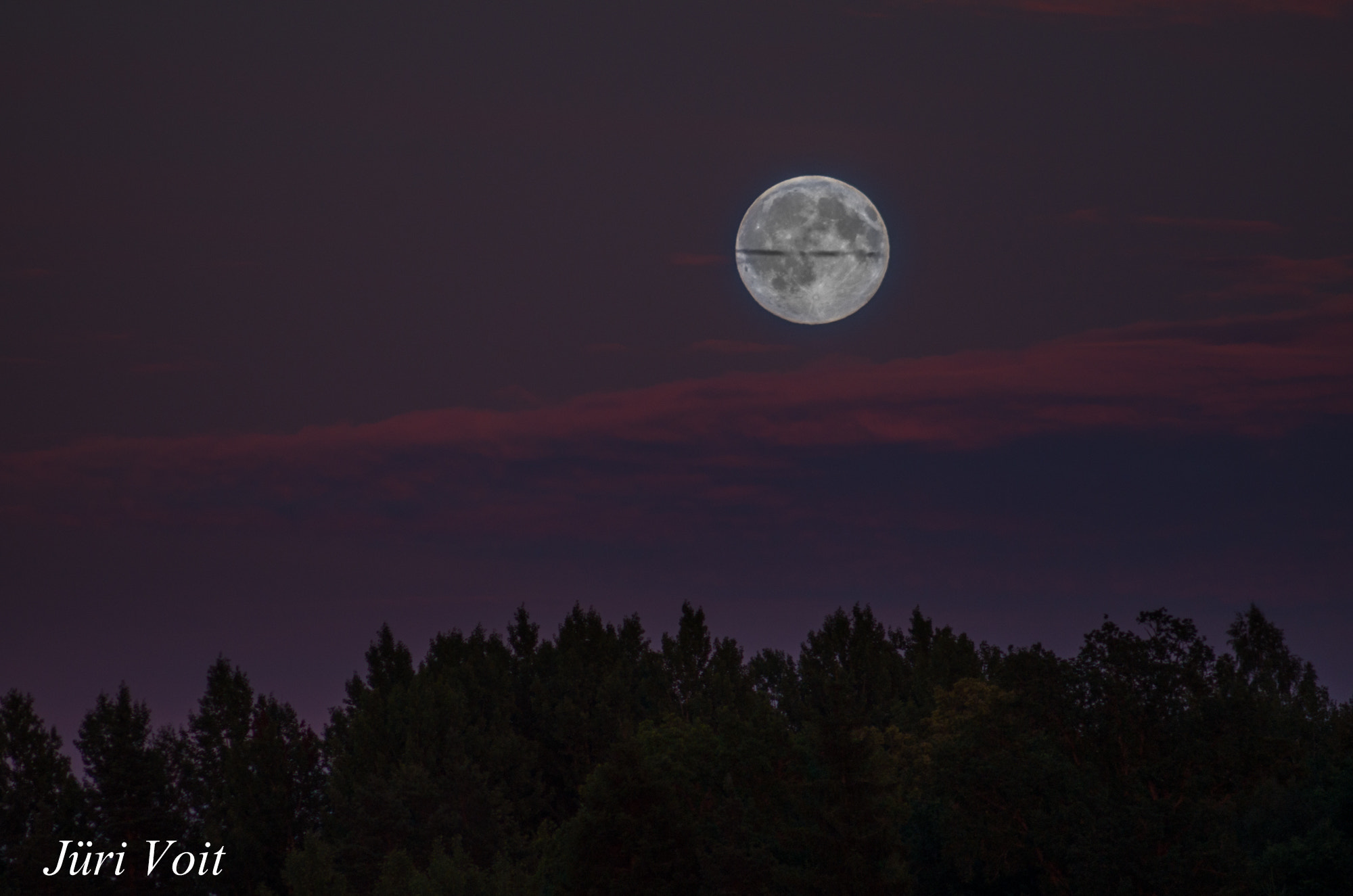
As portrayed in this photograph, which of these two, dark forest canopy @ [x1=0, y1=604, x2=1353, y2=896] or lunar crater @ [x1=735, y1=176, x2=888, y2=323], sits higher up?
lunar crater @ [x1=735, y1=176, x2=888, y2=323]

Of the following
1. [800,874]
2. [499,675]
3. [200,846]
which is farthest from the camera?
[499,675]

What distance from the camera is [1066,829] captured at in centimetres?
6247

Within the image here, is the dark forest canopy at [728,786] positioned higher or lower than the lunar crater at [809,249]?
lower

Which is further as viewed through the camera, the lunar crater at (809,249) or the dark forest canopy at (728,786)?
the lunar crater at (809,249)

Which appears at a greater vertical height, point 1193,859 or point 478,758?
point 478,758

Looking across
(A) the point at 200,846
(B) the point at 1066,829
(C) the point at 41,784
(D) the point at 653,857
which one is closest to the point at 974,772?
(B) the point at 1066,829

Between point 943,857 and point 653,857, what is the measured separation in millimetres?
16249

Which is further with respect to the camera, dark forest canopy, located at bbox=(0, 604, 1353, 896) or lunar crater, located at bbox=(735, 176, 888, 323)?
lunar crater, located at bbox=(735, 176, 888, 323)

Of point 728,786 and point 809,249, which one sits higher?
point 809,249

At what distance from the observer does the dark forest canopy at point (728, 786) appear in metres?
60.2

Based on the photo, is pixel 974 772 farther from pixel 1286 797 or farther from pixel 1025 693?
pixel 1286 797

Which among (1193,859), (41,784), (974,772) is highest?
(41,784)

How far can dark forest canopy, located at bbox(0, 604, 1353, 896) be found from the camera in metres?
60.2

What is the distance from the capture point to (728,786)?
8731cm
